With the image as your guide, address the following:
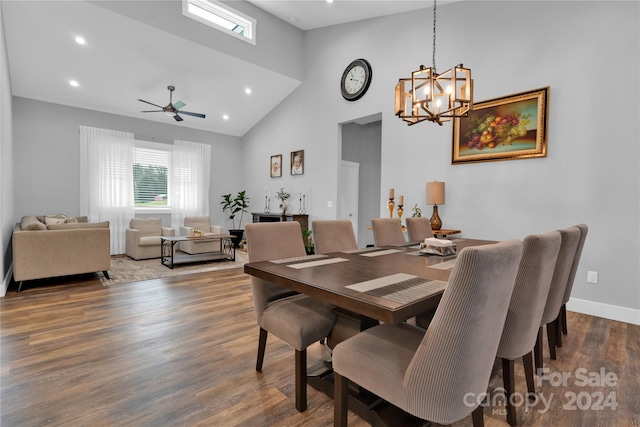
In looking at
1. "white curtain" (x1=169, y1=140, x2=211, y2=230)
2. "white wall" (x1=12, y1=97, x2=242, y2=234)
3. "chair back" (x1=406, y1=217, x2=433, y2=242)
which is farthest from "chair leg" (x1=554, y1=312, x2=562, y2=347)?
"white wall" (x1=12, y1=97, x2=242, y2=234)

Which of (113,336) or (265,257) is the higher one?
(265,257)

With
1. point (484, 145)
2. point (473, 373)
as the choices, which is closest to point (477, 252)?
point (473, 373)

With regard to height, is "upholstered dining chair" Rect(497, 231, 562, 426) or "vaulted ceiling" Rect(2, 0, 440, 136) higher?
"vaulted ceiling" Rect(2, 0, 440, 136)

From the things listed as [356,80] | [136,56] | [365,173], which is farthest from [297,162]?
[136,56]

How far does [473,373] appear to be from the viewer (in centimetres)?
101

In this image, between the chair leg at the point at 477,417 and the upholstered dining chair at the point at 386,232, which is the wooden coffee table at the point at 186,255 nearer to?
the upholstered dining chair at the point at 386,232

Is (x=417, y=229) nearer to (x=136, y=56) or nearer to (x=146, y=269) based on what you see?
(x=146, y=269)

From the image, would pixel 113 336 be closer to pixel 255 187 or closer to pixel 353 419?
pixel 353 419

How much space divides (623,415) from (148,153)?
783cm

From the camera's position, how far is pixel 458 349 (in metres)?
0.94

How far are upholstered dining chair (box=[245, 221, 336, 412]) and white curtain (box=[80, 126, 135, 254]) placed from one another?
18.2ft

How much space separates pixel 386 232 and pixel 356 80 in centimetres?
337

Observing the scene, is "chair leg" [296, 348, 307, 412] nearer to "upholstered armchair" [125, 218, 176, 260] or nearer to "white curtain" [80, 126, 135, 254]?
"upholstered armchair" [125, 218, 176, 260]

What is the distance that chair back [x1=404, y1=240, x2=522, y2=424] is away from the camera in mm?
891
